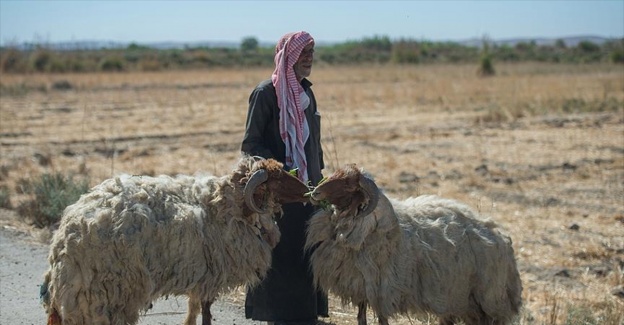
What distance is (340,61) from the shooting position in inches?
2798

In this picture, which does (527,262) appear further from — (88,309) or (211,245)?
(88,309)

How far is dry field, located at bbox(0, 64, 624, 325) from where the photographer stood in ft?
32.2

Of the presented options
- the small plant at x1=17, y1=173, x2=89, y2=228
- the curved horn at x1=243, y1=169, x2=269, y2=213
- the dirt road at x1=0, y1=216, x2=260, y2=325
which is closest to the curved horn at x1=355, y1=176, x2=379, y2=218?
the curved horn at x1=243, y1=169, x2=269, y2=213

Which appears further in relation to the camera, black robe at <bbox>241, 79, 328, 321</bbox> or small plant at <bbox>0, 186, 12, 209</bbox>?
small plant at <bbox>0, 186, 12, 209</bbox>

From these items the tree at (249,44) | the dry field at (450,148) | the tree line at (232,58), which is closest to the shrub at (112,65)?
the tree line at (232,58)

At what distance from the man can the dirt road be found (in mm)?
551

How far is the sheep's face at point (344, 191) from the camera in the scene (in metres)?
5.98

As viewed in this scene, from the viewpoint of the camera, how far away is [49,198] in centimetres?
1116

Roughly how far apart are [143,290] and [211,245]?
59 cm

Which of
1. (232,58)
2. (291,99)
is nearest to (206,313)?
(291,99)

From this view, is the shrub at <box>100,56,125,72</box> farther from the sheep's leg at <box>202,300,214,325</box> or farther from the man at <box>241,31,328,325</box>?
the sheep's leg at <box>202,300,214,325</box>

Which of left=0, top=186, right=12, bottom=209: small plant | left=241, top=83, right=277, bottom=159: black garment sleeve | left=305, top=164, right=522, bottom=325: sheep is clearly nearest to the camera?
left=305, top=164, right=522, bottom=325: sheep

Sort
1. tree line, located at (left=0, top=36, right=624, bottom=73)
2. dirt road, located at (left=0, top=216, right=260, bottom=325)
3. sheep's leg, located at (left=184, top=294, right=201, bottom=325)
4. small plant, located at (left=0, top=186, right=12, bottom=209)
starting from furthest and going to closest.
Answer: tree line, located at (left=0, top=36, right=624, bottom=73)
small plant, located at (left=0, top=186, right=12, bottom=209)
dirt road, located at (left=0, top=216, right=260, bottom=325)
sheep's leg, located at (left=184, top=294, right=201, bottom=325)

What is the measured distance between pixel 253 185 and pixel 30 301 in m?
3.02
